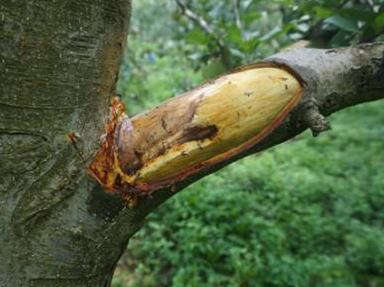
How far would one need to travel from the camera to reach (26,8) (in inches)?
24.2

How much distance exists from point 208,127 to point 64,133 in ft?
0.60

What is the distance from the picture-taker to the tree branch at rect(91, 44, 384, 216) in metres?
0.67

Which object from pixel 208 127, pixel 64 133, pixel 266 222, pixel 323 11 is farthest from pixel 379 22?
pixel 266 222

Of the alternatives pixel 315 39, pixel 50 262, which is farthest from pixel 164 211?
pixel 50 262

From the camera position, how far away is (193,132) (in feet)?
2.20

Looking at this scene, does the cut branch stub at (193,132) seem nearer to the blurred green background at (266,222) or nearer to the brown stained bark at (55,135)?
the brown stained bark at (55,135)

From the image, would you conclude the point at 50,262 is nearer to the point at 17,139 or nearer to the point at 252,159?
the point at 17,139

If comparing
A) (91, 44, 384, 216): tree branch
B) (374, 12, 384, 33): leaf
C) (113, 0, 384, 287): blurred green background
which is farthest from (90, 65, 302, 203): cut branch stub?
(113, 0, 384, 287): blurred green background

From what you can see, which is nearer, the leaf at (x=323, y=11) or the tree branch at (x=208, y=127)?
the tree branch at (x=208, y=127)

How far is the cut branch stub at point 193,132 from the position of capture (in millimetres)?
673

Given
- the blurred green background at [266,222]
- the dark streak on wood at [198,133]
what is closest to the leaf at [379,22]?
the dark streak on wood at [198,133]

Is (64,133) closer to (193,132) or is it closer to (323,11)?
(193,132)

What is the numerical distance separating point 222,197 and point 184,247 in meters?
0.51

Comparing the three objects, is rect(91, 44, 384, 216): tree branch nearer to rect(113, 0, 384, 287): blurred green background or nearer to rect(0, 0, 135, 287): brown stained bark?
rect(0, 0, 135, 287): brown stained bark
